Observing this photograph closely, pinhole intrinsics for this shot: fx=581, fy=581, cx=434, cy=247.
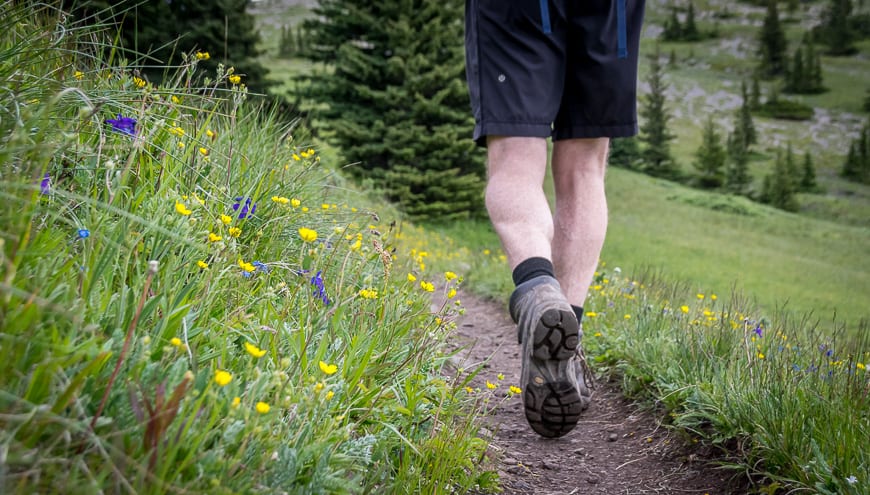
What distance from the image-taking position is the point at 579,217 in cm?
230

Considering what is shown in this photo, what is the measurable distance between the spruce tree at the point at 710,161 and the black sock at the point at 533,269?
1202 inches

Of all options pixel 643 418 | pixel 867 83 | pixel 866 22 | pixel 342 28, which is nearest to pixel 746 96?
pixel 867 83

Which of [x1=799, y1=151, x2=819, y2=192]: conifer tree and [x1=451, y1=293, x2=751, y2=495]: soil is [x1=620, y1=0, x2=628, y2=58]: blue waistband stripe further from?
[x1=799, y1=151, x2=819, y2=192]: conifer tree

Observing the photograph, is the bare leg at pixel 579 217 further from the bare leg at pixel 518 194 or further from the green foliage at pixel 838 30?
the green foliage at pixel 838 30

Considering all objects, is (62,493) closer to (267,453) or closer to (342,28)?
(267,453)

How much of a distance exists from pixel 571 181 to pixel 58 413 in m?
1.91

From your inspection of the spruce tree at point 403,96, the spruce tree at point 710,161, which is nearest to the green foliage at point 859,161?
the spruce tree at point 710,161

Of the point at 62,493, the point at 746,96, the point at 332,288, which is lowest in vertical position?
the point at 746,96

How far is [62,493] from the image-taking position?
761mm

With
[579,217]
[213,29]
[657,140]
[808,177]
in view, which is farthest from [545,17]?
[808,177]

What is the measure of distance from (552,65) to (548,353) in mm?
1041

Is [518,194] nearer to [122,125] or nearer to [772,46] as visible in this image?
[122,125]

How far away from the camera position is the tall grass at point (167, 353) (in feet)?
2.74

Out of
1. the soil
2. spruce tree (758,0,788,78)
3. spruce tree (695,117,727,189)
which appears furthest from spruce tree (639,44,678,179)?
the soil
